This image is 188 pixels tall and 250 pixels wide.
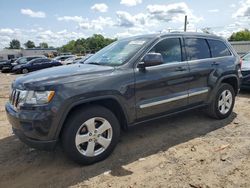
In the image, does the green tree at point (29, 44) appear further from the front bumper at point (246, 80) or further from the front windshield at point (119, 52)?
the front windshield at point (119, 52)

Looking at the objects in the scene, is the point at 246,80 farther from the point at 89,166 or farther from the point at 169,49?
the point at 89,166

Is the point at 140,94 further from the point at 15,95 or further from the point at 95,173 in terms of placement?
the point at 15,95

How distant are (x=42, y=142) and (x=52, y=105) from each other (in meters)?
0.50

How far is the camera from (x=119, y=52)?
4.68 m

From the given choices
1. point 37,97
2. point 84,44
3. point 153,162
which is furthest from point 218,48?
point 84,44

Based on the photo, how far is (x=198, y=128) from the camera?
5.33m

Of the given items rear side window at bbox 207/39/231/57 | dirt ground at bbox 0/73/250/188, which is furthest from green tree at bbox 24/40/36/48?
rear side window at bbox 207/39/231/57

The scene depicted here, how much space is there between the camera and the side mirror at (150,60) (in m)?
4.20

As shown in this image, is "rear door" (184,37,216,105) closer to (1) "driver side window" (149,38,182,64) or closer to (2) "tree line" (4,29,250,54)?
(1) "driver side window" (149,38,182,64)

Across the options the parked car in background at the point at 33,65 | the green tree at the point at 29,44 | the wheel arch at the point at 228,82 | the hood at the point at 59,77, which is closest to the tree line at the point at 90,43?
the green tree at the point at 29,44

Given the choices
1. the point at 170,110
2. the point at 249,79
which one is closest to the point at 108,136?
the point at 170,110

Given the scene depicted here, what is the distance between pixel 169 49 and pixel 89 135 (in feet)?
6.81

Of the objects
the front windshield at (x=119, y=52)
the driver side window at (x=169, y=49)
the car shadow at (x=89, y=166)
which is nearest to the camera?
the car shadow at (x=89, y=166)

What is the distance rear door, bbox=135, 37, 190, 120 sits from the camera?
4.27 metres
